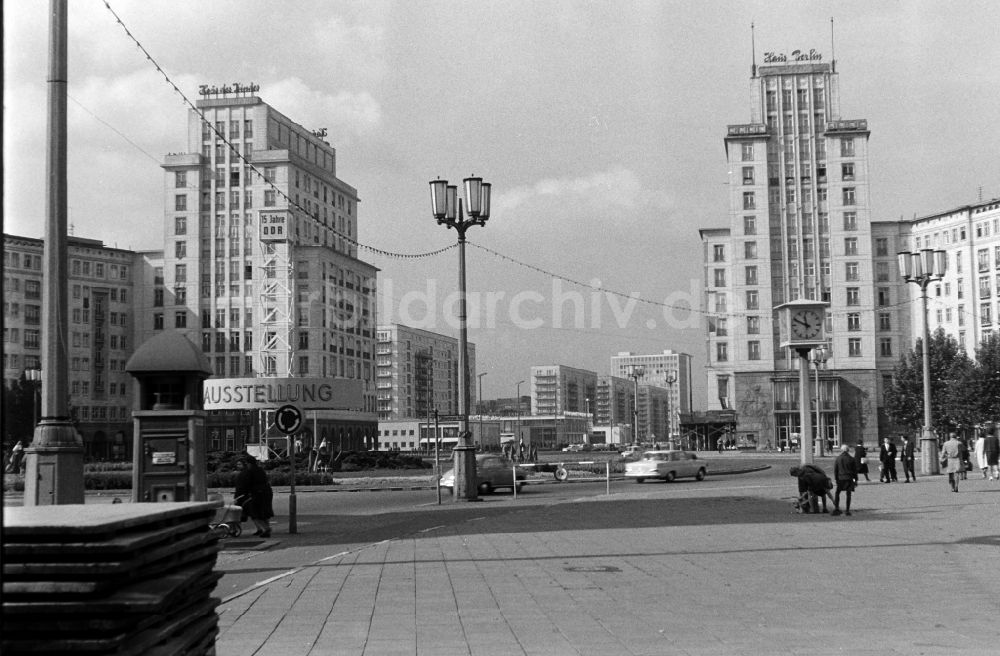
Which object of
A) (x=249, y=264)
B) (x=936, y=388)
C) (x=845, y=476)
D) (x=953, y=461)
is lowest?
(x=953, y=461)

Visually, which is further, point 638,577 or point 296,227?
point 296,227

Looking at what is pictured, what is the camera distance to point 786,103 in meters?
99.1

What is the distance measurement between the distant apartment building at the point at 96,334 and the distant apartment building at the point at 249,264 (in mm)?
3307

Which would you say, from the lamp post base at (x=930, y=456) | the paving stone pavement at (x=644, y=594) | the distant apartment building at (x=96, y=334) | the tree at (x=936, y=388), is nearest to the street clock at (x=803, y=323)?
the paving stone pavement at (x=644, y=594)

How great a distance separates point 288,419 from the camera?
20922 mm

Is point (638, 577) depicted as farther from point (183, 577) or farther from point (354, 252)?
point (354, 252)

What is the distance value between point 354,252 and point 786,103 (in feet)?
143

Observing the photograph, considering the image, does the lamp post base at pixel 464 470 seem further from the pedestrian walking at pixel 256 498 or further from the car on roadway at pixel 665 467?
the car on roadway at pixel 665 467

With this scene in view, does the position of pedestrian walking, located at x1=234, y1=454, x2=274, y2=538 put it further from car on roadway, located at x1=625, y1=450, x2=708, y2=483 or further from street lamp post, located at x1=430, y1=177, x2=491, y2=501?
car on roadway, located at x1=625, y1=450, x2=708, y2=483

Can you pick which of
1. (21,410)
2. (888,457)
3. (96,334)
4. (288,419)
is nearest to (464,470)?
(288,419)

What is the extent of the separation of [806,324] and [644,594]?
13.3 m

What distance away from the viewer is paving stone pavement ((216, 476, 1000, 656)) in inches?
329

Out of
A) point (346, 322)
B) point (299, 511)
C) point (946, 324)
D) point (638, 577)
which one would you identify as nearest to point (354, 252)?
point (346, 322)

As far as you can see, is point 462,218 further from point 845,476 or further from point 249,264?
point 249,264
